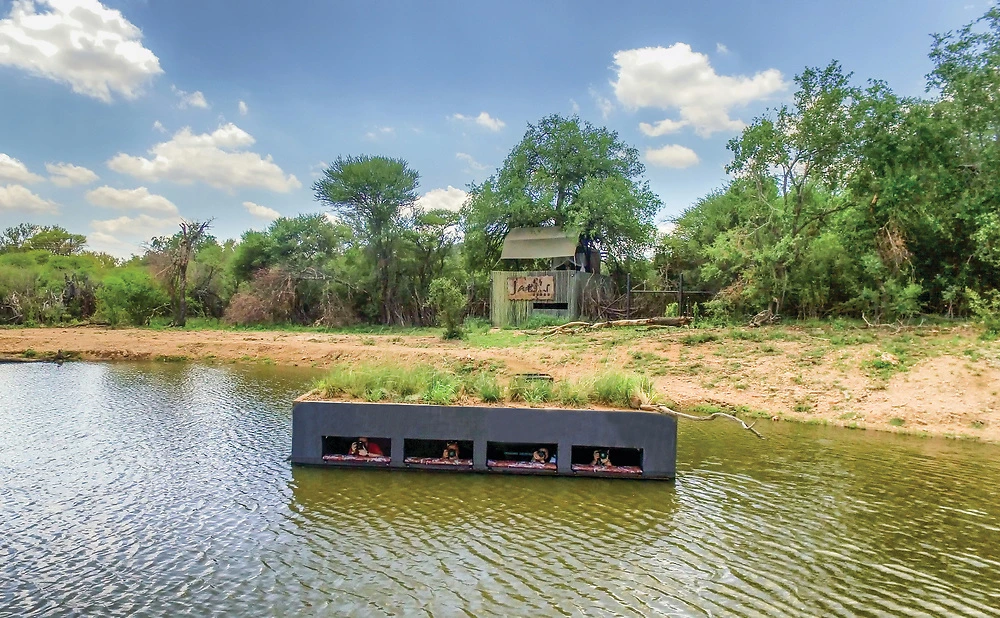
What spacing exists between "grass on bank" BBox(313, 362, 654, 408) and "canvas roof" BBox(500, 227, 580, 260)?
2258cm

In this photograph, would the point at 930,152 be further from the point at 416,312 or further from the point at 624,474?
the point at 416,312

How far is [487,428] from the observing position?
32.9ft

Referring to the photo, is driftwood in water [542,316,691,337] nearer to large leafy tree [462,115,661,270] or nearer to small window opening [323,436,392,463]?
large leafy tree [462,115,661,270]

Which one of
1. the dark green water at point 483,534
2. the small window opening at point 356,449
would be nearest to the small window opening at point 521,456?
the dark green water at point 483,534

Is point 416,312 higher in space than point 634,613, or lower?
higher

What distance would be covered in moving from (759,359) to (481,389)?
12.3 metres

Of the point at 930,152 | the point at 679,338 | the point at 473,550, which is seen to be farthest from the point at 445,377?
the point at 930,152

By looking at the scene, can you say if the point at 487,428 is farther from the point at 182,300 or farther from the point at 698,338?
the point at 182,300

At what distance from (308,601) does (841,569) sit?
19.2 feet

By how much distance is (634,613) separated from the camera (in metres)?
5.79

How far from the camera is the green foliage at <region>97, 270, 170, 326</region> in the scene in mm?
37688

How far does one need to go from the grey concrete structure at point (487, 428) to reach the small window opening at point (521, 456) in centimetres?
11

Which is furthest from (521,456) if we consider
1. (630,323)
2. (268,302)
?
(268,302)

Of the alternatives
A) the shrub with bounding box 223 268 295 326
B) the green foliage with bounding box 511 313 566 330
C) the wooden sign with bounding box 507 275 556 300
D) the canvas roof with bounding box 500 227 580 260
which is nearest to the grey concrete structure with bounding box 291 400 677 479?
the green foliage with bounding box 511 313 566 330
